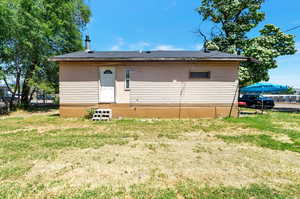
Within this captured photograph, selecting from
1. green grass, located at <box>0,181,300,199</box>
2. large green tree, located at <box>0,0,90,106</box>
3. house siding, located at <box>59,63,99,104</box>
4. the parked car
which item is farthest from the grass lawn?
the parked car

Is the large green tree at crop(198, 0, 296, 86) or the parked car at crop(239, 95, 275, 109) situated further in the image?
the parked car at crop(239, 95, 275, 109)

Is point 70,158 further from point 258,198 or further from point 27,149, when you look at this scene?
point 258,198

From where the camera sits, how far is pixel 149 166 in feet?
9.87

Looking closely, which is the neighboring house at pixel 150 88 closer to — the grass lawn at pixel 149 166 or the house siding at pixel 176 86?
the house siding at pixel 176 86

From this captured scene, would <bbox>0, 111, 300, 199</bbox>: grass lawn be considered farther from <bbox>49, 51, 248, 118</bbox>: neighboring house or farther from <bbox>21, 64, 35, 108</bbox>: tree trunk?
<bbox>21, 64, 35, 108</bbox>: tree trunk

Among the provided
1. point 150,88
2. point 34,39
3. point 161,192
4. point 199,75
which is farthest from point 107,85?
point 161,192

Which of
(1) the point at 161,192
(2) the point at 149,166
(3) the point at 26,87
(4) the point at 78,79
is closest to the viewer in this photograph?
(1) the point at 161,192

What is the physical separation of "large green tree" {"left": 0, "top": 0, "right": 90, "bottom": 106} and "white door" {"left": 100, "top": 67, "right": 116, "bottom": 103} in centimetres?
543

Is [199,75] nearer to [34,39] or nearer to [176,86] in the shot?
[176,86]

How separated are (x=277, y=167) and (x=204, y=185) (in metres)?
1.84

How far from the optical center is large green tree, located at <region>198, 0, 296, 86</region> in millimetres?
11758

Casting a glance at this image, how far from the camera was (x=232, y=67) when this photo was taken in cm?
805

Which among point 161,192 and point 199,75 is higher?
point 199,75

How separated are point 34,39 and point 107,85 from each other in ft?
21.7
